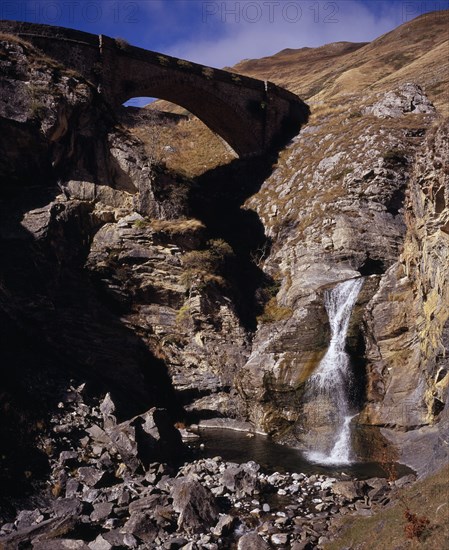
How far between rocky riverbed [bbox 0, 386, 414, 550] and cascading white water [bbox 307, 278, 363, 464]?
330 centimetres

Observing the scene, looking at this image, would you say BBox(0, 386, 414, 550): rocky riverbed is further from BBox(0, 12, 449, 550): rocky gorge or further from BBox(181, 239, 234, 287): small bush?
BBox(181, 239, 234, 287): small bush

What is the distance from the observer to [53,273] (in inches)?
987

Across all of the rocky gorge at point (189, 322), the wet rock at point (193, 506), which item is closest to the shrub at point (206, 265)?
the rocky gorge at point (189, 322)

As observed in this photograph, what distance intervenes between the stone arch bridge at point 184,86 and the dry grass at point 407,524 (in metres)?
29.2

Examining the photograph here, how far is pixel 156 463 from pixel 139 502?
8.91ft

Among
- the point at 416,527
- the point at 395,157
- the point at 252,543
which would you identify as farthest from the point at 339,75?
the point at 416,527

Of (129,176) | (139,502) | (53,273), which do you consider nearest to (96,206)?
(129,176)

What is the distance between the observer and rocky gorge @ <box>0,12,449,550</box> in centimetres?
1448

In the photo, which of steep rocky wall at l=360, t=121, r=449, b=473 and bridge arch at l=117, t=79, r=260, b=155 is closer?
steep rocky wall at l=360, t=121, r=449, b=473

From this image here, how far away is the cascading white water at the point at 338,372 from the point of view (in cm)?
1984

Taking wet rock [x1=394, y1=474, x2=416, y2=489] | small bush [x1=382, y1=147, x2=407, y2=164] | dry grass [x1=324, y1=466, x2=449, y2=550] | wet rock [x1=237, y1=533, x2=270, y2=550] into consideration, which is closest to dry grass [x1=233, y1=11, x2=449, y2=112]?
small bush [x1=382, y1=147, x2=407, y2=164]

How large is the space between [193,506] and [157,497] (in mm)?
1321

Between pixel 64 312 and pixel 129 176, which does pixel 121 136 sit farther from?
pixel 64 312

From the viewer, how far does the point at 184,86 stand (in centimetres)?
3747
